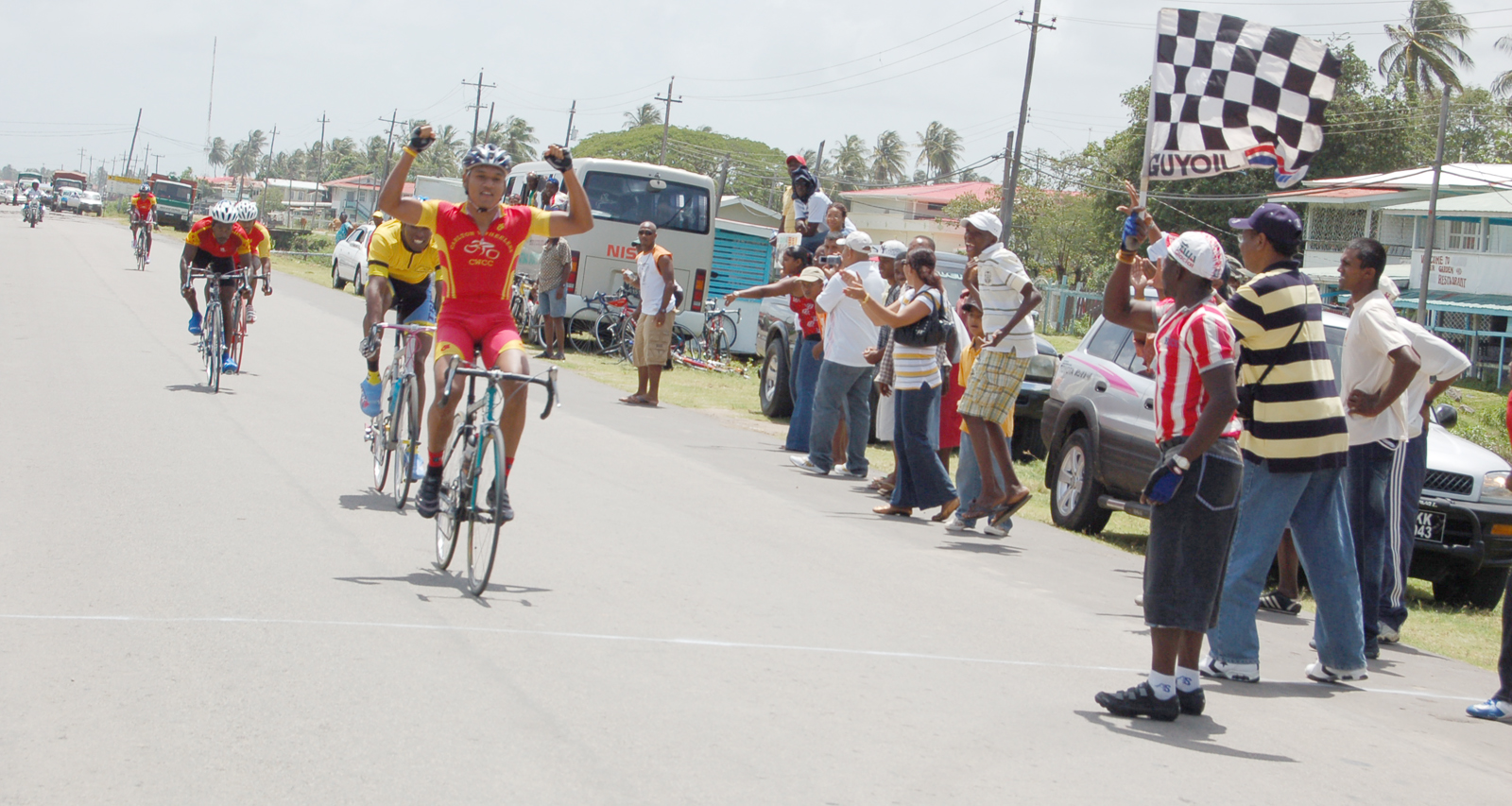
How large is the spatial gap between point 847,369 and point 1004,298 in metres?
2.22

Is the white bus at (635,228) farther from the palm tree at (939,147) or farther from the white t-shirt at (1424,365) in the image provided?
the palm tree at (939,147)

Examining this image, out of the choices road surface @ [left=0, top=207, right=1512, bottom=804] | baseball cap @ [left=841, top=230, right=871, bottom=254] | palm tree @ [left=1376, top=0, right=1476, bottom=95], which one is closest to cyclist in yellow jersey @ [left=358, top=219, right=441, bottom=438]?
road surface @ [left=0, top=207, right=1512, bottom=804]

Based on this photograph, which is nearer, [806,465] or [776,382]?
[806,465]

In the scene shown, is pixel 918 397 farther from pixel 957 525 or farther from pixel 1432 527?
pixel 1432 527

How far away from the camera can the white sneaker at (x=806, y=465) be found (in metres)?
11.6

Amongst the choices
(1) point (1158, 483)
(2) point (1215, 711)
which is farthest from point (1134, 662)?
(1) point (1158, 483)

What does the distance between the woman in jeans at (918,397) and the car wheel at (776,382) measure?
587 cm

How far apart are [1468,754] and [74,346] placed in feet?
46.2

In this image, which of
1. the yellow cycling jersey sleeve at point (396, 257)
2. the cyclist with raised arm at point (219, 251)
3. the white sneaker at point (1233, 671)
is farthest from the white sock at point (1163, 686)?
the cyclist with raised arm at point (219, 251)

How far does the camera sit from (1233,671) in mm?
6039

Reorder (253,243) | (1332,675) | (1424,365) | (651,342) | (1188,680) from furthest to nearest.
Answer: (651,342) → (253,243) → (1424,365) → (1332,675) → (1188,680)

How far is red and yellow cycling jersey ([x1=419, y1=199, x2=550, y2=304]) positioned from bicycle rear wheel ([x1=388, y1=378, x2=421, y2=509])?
1151 mm

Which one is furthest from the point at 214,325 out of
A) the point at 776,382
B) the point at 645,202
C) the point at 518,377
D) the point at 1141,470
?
the point at 645,202

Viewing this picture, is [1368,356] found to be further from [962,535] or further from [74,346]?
[74,346]
